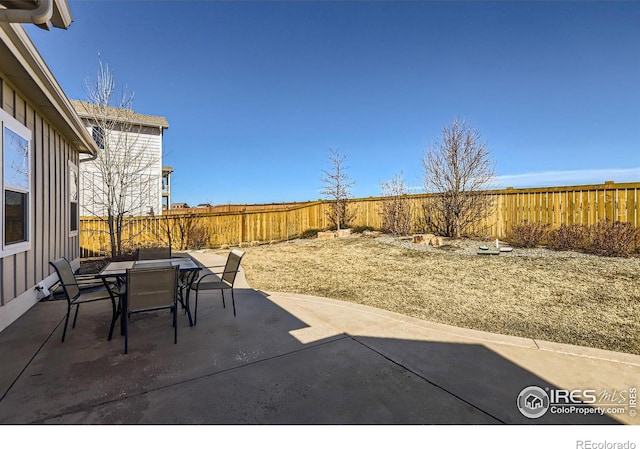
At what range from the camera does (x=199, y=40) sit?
912 centimetres

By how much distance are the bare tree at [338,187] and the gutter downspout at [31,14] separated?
528 inches

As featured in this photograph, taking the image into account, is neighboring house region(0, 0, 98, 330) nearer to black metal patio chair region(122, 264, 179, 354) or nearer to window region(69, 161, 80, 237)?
window region(69, 161, 80, 237)

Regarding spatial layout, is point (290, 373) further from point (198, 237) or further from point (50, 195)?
point (198, 237)

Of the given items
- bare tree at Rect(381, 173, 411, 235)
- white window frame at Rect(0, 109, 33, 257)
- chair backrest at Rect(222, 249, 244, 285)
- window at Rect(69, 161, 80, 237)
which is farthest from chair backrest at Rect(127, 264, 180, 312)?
bare tree at Rect(381, 173, 411, 235)

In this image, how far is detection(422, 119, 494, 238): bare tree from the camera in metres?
10.5

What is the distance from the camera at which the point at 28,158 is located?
14.9 ft

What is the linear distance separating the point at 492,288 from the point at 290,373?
4487 mm

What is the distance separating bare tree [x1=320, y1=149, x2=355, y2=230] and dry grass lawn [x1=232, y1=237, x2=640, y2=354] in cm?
697

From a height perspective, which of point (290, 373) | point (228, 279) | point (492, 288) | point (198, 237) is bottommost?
point (290, 373)

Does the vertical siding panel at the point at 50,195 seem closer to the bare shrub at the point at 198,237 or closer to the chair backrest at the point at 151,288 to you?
the chair backrest at the point at 151,288

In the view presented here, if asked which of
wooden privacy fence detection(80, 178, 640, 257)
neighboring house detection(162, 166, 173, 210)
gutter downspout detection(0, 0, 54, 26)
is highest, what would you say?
neighboring house detection(162, 166, 173, 210)

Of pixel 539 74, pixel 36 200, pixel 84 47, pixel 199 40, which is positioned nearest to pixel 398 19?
pixel 539 74

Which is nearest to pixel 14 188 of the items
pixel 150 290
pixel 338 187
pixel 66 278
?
pixel 66 278

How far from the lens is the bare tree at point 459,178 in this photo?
415 inches
